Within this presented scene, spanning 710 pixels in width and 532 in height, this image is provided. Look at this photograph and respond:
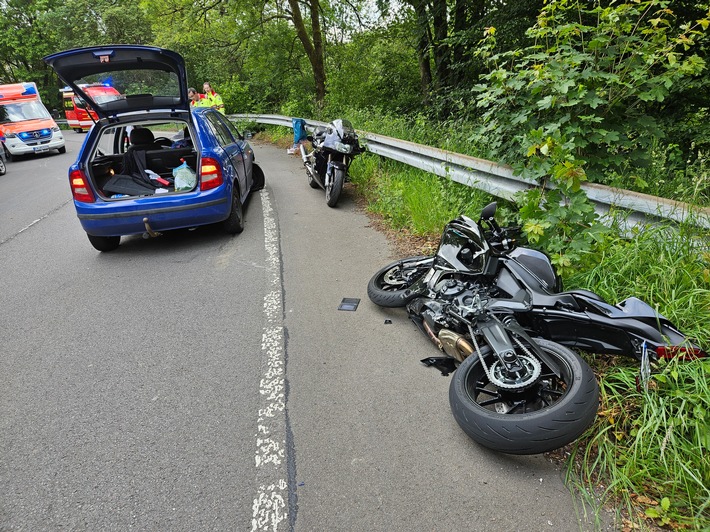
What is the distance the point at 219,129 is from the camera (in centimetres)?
675

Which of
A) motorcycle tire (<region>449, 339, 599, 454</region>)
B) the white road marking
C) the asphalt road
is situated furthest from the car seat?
motorcycle tire (<region>449, 339, 599, 454</region>)

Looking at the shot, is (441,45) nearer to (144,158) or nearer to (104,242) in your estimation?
(144,158)

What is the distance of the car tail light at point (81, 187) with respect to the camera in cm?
538

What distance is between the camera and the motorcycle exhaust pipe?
9.46 feet

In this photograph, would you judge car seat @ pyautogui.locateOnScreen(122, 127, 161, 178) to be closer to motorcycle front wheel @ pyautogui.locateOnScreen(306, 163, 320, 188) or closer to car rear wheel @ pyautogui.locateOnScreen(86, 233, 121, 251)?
car rear wheel @ pyautogui.locateOnScreen(86, 233, 121, 251)

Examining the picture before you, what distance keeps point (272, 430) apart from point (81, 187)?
4.38 m

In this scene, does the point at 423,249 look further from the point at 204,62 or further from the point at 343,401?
the point at 204,62

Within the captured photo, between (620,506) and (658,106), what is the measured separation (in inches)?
245

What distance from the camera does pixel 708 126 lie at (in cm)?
553

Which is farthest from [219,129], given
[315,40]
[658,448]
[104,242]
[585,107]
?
[315,40]

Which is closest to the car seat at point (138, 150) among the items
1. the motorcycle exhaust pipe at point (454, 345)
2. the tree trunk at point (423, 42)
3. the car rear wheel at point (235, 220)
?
the car rear wheel at point (235, 220)

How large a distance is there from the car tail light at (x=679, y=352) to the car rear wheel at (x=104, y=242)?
6.01 m

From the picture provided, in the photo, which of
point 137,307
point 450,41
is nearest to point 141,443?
point 137,307

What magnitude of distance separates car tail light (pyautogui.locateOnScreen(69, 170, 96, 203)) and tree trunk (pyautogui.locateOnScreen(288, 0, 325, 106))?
11.5m
